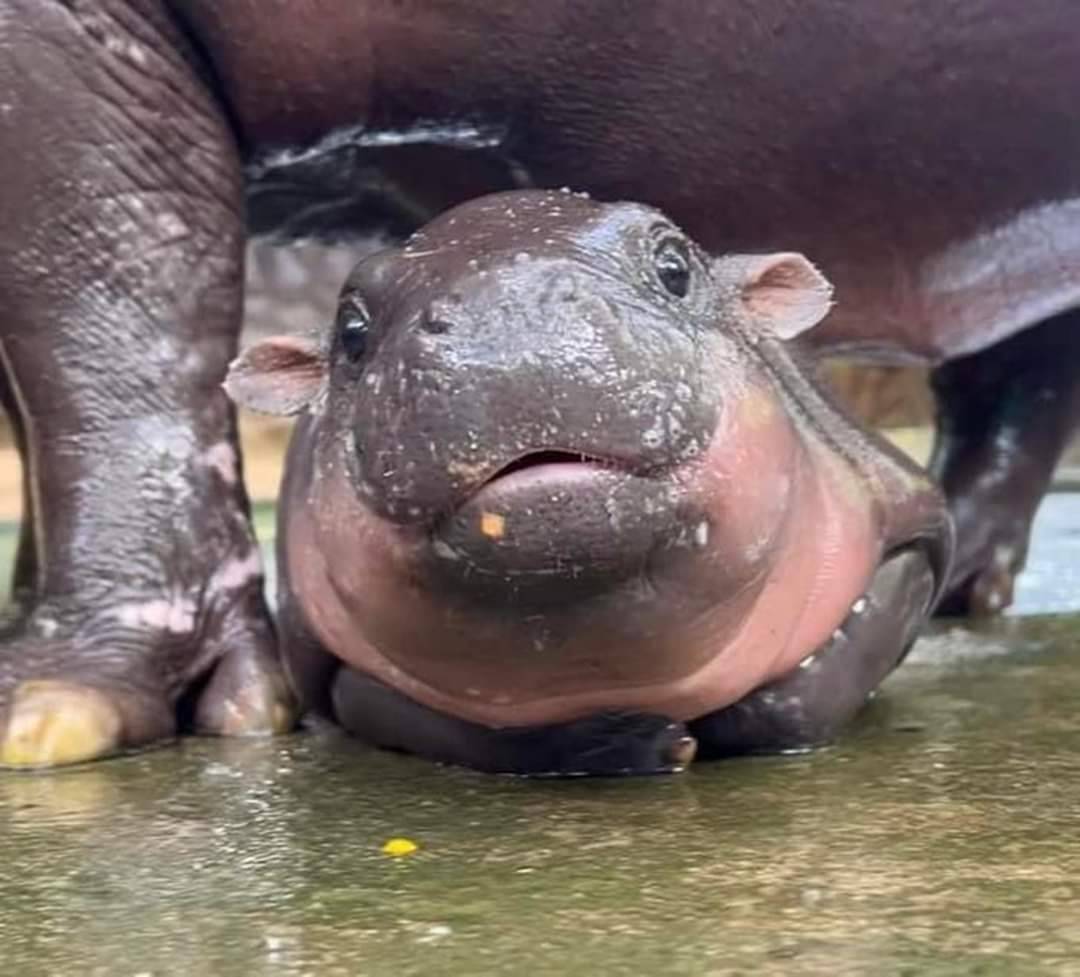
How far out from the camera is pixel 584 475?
117 centimetres

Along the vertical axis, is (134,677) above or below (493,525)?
below

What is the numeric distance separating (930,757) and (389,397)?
424mm

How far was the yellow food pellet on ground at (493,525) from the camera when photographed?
116 centimetres

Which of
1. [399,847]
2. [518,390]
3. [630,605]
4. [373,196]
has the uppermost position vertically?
[373,196]

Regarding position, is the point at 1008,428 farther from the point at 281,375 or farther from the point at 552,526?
the point at 552,526

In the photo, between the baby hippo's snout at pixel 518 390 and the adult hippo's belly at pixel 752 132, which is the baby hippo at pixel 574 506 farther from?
the adult hippo's belly at pixel 752 132

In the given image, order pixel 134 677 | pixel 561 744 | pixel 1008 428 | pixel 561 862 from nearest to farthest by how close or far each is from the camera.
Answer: pixel 561 862 < pixel 561 744 < pixel 134 677 < pixel 1008 428

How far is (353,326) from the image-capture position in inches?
52.4

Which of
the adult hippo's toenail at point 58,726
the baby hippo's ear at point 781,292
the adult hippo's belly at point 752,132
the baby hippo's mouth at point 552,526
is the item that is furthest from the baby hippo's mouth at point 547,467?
the adult hippo's belly at point 752,132

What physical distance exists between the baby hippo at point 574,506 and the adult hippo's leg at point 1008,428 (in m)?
0.76

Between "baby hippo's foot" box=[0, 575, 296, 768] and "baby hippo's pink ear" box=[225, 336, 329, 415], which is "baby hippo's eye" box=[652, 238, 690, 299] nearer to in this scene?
"baby hippo's pink ear" box=[225, 336, 329, 415]

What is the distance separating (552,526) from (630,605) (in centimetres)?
11

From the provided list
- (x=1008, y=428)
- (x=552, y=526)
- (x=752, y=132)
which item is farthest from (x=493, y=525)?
(x=1008, y=428)

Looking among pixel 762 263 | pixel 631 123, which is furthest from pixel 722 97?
pixel 762 263
